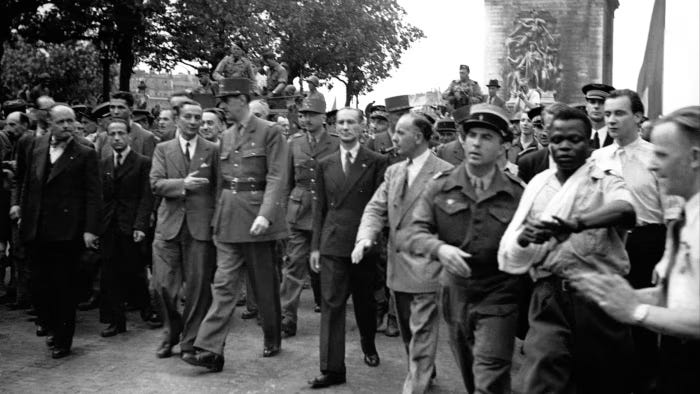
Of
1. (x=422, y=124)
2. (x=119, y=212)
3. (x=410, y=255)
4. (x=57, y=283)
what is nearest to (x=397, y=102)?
(x=422, y=124)

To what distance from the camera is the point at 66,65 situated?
4269 centimetres

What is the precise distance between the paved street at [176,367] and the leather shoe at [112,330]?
0.27 feet

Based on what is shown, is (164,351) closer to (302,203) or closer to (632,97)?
(302,203)

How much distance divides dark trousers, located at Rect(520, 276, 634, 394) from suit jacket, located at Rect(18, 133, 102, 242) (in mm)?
5022

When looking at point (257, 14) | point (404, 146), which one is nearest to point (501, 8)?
point (257, 14)

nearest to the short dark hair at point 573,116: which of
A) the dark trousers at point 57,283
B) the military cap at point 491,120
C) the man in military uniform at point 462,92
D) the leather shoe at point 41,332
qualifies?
the military cap at point 491,120

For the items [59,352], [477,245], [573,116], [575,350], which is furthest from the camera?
[59,352]

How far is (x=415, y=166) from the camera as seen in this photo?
282 inches

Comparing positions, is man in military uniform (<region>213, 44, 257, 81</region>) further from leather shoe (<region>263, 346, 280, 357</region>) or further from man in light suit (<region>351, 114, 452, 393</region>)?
man in light suit (<region>351, 114, 452, 393</region>)

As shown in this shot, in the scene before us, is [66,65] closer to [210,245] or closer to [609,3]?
[609,3]

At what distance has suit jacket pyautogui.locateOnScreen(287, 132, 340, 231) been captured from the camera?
1016 cm

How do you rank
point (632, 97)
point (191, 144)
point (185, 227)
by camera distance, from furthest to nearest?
point (191, 144), point (185, 227), point (632, 97)

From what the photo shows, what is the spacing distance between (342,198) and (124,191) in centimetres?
300

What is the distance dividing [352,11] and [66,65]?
1541 cm
